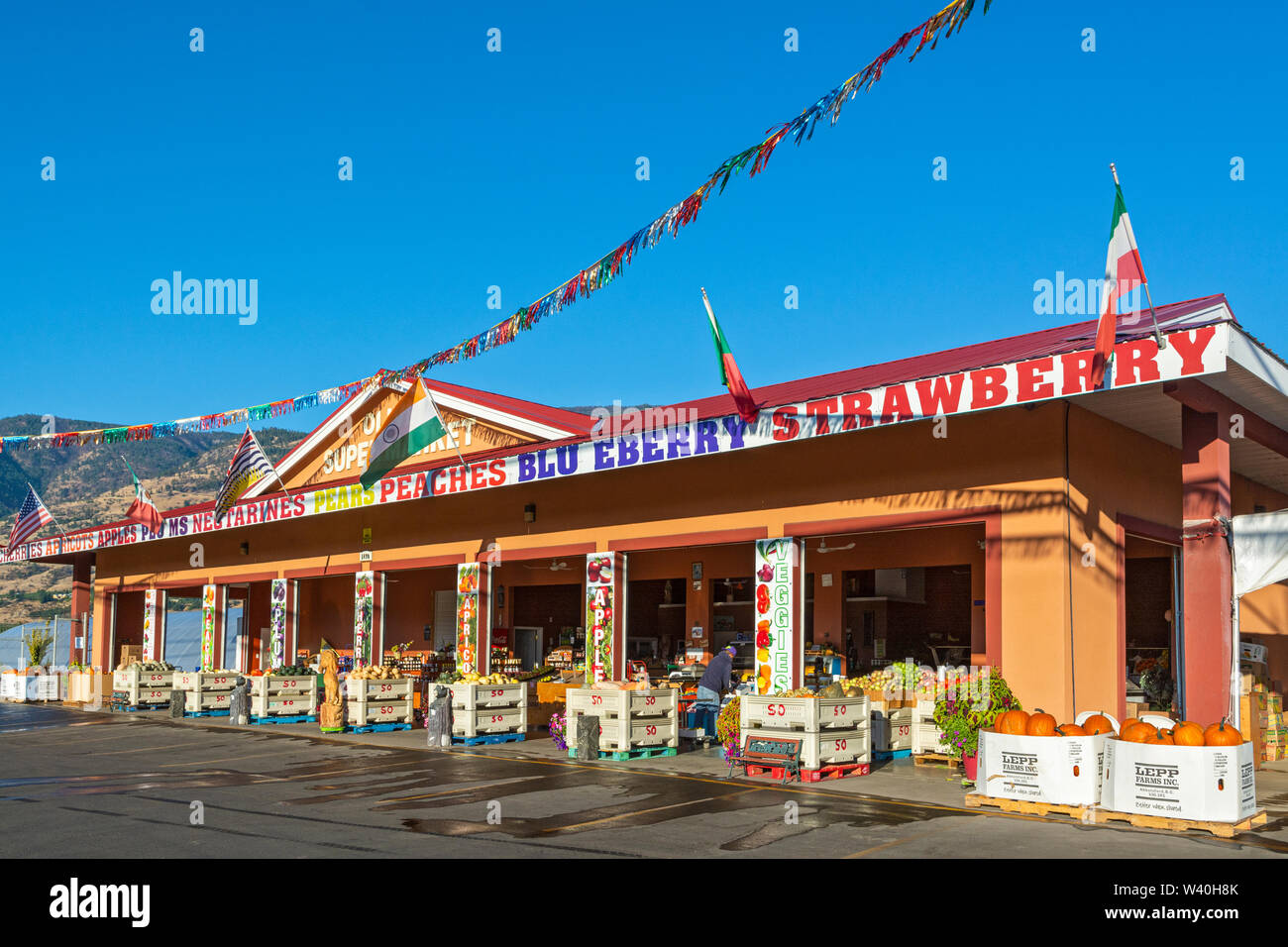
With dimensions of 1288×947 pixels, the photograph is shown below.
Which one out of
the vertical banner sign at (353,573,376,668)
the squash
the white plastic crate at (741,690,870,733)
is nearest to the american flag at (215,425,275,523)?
the vertical banner sign at (353,573,376,668)

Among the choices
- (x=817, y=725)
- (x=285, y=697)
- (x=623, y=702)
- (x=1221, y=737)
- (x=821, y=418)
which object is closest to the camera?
(x=1221, y=737)

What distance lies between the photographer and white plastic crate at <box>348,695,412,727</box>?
20109mm

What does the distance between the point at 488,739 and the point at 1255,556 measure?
11.4 m

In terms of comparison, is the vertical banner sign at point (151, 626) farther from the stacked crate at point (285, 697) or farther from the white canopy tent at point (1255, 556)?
the white canopy tent at point (1255, 556)

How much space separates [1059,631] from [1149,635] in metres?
11.1

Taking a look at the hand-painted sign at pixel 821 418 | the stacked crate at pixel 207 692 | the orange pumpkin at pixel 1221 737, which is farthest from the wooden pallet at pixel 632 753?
the stacked crate at pixel 207 692

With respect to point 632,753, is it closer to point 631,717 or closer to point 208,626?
point 631,717

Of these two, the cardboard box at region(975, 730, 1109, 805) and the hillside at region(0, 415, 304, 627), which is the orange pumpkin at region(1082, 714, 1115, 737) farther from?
the hillside at region(0, 415, 304, 627)

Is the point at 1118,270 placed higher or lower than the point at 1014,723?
higher

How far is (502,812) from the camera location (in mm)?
11070

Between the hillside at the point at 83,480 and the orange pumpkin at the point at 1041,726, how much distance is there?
92.3 meters

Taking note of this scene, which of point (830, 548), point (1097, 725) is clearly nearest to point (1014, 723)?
point (1097, 725)

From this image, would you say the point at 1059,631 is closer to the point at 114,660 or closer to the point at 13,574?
the point at 114,660

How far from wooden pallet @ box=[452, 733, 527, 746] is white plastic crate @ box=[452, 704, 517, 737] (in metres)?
0.06
